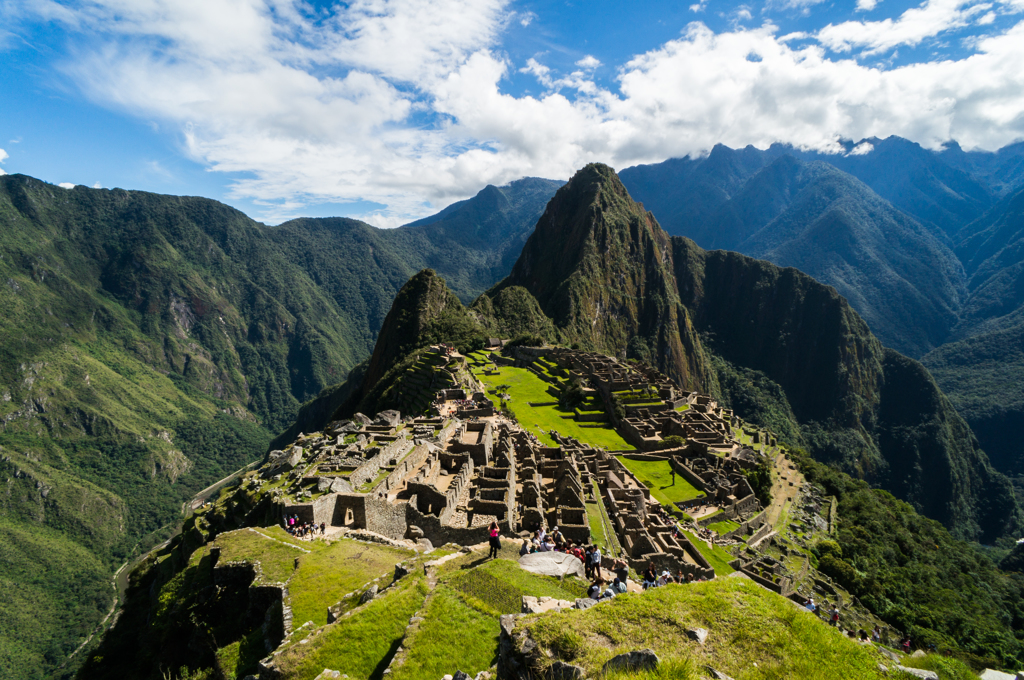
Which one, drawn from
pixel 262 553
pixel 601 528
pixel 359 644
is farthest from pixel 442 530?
pixel 359 644

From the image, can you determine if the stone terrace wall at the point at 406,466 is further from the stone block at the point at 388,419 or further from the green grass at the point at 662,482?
the green grass at the point at 662,482

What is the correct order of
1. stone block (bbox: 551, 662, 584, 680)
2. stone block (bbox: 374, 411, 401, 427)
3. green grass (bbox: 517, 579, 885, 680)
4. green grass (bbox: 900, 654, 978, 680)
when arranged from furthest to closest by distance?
stone block (bbox: 374, 411, 401, 427)
green grass (bbox: 900, 654, 978, 680)
green grass (bbox: 517, 579, 885, 680)
stone block (bbox: 551, 662, 584, 680)

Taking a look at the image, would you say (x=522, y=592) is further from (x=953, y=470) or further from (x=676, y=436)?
(x=953, y=470)

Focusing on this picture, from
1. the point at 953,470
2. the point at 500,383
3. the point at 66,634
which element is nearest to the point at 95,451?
the point at 66,634

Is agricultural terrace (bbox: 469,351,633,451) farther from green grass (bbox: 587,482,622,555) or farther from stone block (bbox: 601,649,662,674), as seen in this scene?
stone block (bbox: 601,649,662,674)

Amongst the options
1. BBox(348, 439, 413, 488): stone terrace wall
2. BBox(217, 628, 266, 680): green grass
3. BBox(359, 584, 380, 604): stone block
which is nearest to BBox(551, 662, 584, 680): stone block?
BBox(359, 584, 380, 604): stone block

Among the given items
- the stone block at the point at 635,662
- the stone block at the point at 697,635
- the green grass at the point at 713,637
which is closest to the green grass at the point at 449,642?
the green grass at the point at 713,637
